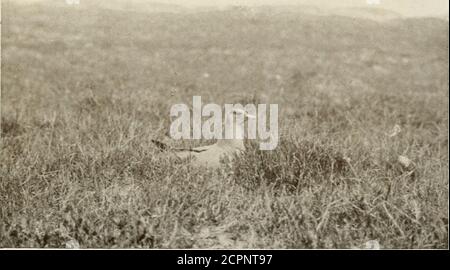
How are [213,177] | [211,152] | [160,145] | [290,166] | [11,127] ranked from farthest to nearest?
[11,127]
[160,145]
[211,152]
[290,166]
[213,177]

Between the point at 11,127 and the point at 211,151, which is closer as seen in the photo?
the point at 211,151

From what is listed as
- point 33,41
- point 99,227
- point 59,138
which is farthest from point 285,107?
point 33,41

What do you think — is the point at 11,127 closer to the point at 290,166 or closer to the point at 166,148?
the point at 166,148

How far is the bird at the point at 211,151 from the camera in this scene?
361 cm

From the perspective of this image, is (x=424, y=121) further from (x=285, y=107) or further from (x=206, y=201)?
(x=206, y=201)

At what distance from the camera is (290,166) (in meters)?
3.42

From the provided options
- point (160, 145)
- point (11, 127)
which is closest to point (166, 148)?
point (160, 145)

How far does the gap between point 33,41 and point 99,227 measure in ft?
37.4

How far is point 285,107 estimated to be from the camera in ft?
23.0

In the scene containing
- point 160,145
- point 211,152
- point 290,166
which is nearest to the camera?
point 290,166

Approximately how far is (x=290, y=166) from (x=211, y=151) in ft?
2.10

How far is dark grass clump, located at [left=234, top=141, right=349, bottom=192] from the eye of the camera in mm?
3336

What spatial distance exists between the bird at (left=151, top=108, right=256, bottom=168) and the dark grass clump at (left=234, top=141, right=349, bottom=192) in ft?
0.60

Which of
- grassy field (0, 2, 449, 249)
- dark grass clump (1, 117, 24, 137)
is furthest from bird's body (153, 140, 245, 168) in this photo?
dark grass clump (1, 117, 24, 137)
